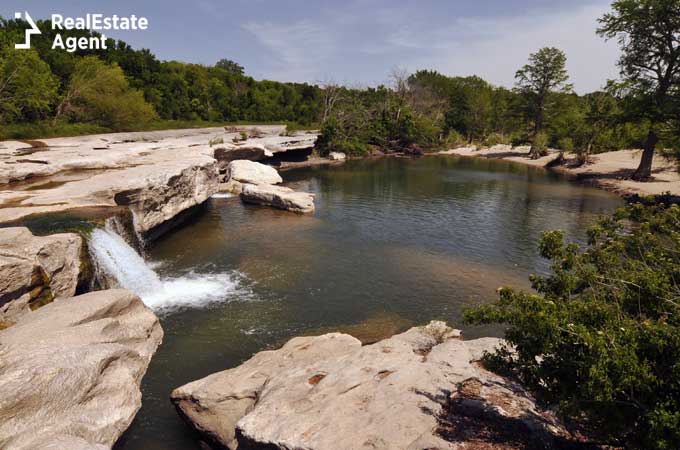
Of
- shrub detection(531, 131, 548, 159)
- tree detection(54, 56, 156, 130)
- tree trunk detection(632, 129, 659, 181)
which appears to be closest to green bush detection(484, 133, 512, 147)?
shrub detection(531, 131, 548, 159)

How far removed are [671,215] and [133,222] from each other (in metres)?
18.2

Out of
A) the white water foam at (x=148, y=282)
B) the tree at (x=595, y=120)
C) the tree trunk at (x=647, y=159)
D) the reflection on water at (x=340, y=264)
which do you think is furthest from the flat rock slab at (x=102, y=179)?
the tree at (x=595, y=120)

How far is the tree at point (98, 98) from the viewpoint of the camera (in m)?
43.7

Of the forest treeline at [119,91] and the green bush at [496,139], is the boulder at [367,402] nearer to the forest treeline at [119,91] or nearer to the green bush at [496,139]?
the forest treeline at [119,91]

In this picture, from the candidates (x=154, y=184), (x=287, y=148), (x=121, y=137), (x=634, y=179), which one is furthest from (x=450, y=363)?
(x=634, y=179)

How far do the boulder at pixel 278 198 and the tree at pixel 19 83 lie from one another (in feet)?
→ 67.4

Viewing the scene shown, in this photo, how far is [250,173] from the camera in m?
34.7

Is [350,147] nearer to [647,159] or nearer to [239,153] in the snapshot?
[239,153]

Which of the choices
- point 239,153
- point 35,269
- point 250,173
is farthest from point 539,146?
point 35,269

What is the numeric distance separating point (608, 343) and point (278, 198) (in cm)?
2444

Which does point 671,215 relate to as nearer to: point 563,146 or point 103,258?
point 103,258

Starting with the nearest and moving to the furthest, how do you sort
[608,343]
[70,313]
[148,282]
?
[608,343]
[70,313]
[148,282]

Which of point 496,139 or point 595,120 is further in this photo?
point 496,139

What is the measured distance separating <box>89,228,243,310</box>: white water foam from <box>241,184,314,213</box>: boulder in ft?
38.0
